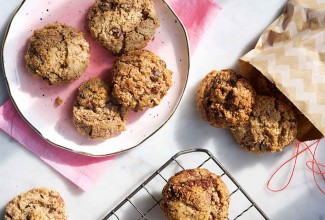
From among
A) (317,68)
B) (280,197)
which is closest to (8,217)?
(280,197)

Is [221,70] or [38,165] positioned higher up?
[221,70]

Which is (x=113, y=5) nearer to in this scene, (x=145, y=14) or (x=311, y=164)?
(x=145, y=14)

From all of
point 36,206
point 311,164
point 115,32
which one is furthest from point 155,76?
point 311,164

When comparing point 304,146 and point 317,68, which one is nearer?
point 317,68

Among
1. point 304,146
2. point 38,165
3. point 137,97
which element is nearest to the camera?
point 137,97

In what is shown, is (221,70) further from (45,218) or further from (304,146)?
(45,218)

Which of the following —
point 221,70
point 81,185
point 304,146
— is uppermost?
point 221,70
